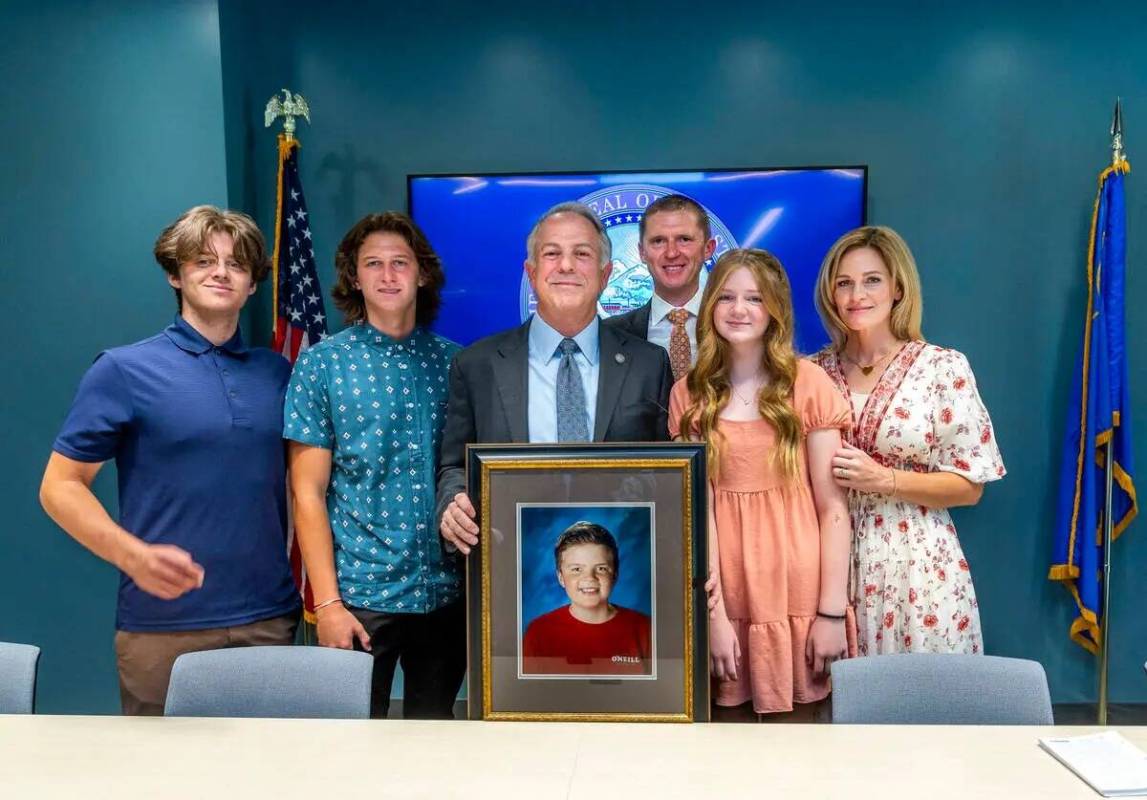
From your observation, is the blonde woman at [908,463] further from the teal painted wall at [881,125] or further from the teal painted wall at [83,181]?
the teal painted wall at [83,181]

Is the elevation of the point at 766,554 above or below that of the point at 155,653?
above

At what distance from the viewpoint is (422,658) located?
2.45 m

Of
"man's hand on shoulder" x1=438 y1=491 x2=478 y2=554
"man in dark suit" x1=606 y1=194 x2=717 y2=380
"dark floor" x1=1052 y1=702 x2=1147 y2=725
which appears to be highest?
"man in dark suit" x1=606 y1=194 x2=717 y2=380

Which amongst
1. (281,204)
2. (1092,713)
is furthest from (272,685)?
(1092,713)

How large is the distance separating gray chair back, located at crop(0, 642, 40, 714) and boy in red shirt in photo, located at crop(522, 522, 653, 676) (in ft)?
3.70

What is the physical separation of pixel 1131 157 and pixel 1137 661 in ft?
7.55

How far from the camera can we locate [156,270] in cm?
355

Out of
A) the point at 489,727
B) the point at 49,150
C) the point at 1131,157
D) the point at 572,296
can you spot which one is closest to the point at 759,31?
the point at 1131,157

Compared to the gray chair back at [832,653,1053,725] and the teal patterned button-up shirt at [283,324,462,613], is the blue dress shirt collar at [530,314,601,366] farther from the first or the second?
the gray chair back at [832,653,1053,725]

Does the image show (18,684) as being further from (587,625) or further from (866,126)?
(866,126)

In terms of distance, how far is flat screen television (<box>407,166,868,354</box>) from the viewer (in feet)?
12.6

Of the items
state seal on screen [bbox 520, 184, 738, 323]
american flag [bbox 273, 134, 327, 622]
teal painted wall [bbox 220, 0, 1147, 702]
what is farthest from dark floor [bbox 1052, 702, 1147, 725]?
american flag [bbox 273, 134, 327, 622]

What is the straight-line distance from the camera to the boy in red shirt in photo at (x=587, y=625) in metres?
1.80

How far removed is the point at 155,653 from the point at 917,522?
2.09 m
